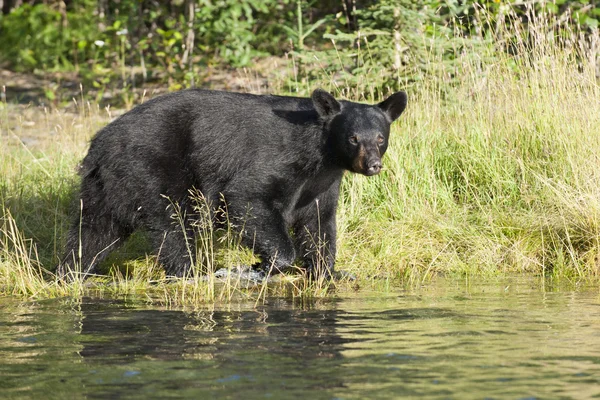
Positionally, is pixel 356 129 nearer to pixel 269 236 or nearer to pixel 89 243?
pixel 269 236

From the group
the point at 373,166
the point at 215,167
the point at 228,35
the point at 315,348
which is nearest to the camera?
the point at 315,348

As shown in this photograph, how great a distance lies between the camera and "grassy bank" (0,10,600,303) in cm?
753

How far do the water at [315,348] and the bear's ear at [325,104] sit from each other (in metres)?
1.53

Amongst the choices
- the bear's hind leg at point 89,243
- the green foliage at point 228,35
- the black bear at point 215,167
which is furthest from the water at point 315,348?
the green foliage at point 228,35

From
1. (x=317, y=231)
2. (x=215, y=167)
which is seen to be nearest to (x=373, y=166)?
(x=317, y=231)

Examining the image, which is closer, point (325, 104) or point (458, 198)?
point (325, 104)

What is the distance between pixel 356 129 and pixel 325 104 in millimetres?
329

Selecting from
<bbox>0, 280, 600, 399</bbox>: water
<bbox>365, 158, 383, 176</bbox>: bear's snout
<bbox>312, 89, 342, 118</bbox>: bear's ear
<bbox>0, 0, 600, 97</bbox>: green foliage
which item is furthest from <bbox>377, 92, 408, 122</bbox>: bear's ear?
<bbox>0, 0, 600, 97</bbox>: green foliage

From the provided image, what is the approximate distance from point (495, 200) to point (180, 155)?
293 centimetres

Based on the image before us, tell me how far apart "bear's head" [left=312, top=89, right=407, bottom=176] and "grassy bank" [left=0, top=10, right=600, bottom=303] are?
91 centimetres

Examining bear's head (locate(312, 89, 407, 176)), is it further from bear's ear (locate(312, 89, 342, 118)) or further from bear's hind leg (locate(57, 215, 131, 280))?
bear's hind leg (locate(57, 215, 131, 280))

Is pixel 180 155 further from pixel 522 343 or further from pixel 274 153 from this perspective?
pixel 522 343

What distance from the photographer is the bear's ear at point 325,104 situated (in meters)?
7.26

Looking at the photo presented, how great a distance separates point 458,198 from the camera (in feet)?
29.4
